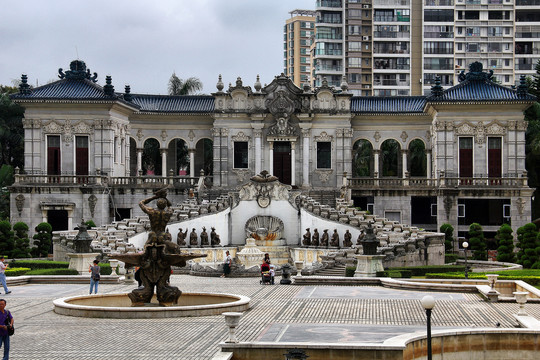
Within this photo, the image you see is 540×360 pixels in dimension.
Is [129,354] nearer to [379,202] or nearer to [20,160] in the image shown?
[379,202]

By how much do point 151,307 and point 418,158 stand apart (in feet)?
184

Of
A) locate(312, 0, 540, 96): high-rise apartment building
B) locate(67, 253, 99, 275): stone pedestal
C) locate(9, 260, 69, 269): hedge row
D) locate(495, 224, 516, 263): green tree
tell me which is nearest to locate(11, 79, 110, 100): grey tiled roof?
locate(9, 260, 69, 269): hedge row

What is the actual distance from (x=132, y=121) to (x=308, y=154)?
14231 mm

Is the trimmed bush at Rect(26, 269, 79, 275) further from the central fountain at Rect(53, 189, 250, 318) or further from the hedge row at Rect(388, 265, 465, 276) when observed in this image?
the hedge row at Rect(388, 265, 465, 276)

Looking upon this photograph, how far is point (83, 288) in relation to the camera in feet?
121

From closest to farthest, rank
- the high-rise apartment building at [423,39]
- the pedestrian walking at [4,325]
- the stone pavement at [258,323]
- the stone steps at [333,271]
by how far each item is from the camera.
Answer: the pedestrian walking at [4,325]
the stone pavement at [258,323]
the stone steps at [333,271]
the high-rise apartment building at [423,39]

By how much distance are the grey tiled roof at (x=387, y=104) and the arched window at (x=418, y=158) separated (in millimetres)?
11338

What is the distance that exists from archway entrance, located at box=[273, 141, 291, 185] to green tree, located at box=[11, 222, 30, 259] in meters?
19.7

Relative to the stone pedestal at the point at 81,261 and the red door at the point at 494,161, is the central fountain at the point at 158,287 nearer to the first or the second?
the stone pedestal at the point at 81,261

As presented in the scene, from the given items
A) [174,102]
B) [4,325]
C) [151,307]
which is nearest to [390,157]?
[174,102]

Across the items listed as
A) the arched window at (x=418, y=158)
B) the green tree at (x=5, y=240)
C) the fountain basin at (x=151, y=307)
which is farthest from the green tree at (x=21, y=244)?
the arched window at (x=418, y=158)

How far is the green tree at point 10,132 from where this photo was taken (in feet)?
246

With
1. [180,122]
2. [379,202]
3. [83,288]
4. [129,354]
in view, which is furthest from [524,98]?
[129,354]

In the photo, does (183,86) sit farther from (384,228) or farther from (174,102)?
(384,228)
